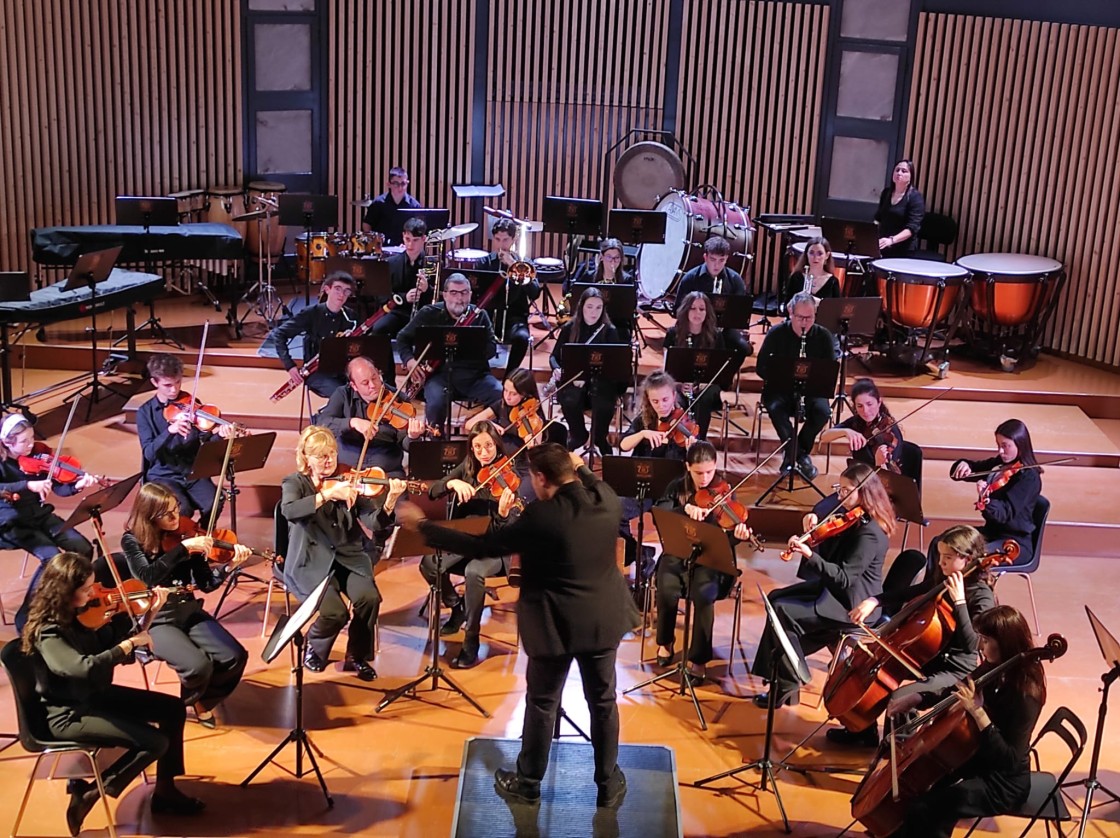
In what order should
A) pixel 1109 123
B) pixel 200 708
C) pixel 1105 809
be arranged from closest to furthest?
pixel 1105 809, pixel 200 708, pixel 1109 123

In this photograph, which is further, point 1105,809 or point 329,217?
point 329,217

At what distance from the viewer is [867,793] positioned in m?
4.56

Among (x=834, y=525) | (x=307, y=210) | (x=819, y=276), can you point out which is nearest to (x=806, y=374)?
(x=834, y=525)

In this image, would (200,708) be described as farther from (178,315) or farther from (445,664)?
(178,315)

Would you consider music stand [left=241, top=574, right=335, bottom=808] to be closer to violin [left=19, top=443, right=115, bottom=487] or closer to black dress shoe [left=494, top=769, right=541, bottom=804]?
black dress shoe [left=494, top=769, right=541, bottom=804]

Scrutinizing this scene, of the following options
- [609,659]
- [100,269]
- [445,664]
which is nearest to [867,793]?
[609,659]

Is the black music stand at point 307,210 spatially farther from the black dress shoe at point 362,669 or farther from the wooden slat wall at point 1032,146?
the wooden slat wall at point 1032,146

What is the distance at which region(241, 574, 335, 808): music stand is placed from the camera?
4.47 meters

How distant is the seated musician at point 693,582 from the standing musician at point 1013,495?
1.36 meters

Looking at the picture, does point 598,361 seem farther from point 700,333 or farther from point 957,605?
point 957,605

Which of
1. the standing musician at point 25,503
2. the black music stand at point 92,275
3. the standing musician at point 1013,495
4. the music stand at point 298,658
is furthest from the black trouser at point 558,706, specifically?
the black music stand at point 92,275

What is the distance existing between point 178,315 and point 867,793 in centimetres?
768

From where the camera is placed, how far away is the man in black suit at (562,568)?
430 centimetres

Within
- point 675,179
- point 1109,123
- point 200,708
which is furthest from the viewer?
point 675,179
